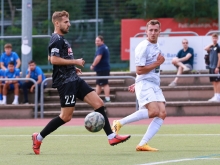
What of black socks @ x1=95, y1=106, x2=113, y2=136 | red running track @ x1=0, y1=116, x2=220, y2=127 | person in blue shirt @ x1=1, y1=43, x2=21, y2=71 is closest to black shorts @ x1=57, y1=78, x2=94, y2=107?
black socks @ x1=95, y1=106, x2=113, y2=136

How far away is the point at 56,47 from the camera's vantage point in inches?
401

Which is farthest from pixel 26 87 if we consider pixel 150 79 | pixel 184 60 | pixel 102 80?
pixel 150 79

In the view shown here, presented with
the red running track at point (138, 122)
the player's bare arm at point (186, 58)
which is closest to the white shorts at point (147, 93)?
the red running track at point (138, 122)

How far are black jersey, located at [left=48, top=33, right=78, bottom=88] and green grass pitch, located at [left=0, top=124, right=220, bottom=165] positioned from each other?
3.47 ft

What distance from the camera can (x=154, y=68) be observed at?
10523 millimetres

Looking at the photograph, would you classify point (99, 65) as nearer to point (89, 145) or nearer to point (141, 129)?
point (141, 129)

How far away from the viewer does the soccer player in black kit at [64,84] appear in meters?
10.2

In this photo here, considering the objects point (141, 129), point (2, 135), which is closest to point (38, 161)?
point (2, 135)

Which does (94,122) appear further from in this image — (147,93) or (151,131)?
(147,93)

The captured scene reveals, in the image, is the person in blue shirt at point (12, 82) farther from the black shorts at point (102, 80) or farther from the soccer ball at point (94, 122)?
the soccer ball at point (94, 122)

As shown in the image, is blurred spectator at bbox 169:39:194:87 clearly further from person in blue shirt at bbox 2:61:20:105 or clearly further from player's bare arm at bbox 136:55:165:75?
player's bare arm at bbox 136:55:165:75

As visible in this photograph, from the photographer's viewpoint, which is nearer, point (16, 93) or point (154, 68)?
point (154, 68)

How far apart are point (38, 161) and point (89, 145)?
254 cm

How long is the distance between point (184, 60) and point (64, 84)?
11.7 m
